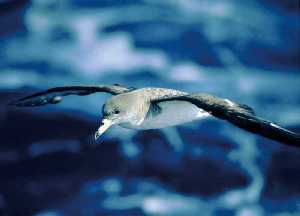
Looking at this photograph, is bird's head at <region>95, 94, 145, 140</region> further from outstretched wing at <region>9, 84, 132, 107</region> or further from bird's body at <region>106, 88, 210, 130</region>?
outstretched wing at <region>9, 84, 132, 107</region>

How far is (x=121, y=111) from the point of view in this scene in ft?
22.0

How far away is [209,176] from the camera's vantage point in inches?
466

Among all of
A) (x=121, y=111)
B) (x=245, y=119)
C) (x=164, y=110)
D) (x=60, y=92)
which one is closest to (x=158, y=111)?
(x=164, y=110)

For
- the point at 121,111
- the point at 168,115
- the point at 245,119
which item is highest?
the point at 245,119

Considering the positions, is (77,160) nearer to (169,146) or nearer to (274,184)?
(169,146)

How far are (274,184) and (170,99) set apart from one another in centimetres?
581

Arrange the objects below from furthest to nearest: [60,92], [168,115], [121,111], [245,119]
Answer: [60,92]
[168,115]
[121,111]
[245,119]

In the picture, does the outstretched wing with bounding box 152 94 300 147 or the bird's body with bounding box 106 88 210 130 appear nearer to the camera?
the outstretched wing with bounding box 152 94 300 147

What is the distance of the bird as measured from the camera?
584 centimetres

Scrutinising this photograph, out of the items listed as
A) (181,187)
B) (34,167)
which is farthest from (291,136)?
(34,167)

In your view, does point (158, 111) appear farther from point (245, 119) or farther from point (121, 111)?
point (245, 119)

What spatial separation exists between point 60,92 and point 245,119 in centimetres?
341

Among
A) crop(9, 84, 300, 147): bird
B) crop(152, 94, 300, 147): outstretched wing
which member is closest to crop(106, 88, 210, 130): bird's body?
crop(9, 84, 300, 147): bird

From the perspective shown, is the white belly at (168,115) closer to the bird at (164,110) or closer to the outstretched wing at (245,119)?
the bird at (164,110)
